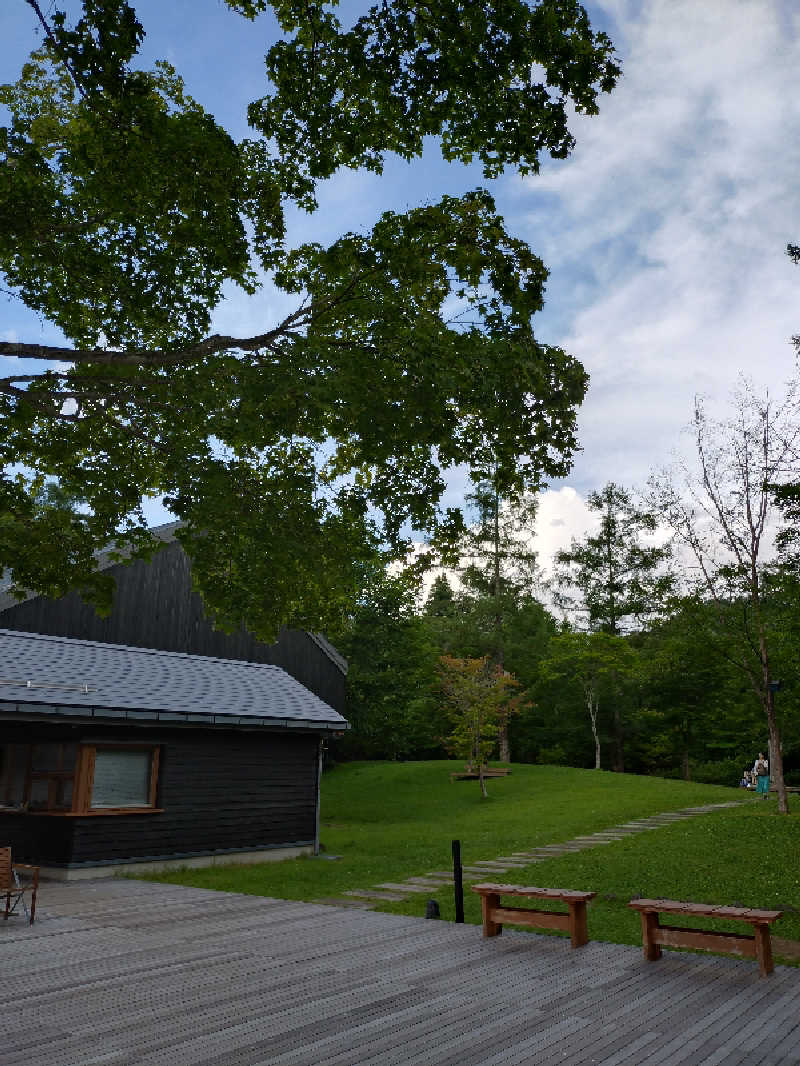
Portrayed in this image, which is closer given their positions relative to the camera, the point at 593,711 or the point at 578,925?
the point at 578,925

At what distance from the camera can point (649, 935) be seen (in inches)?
329

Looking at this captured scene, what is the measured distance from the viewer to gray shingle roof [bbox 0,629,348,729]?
14.5 meters

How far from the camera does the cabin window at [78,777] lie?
1482 centimetres

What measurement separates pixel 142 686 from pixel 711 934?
12550mm

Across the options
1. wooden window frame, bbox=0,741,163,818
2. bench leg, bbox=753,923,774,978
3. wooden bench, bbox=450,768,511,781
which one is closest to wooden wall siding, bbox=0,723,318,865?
wooden window frame, bbox=0,741,163,818

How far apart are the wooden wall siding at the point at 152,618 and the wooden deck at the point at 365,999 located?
934cm

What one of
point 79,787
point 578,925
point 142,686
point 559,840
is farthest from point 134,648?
point 578,925

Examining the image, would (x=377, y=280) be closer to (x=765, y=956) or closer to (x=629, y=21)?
(x=629, y=21)

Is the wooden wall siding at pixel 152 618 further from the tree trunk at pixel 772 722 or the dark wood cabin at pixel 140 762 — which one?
the tree trunk at pixel 772 722

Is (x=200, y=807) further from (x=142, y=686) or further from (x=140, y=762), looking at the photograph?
(x=142, y=686)

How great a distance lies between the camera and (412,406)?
8016 millimetres

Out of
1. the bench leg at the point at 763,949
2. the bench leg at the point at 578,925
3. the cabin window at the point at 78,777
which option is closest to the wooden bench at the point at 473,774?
the cabin window at the point at 78,777

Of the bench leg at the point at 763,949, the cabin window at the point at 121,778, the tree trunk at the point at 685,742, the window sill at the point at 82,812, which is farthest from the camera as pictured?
the tree trunk at the point at 685,742

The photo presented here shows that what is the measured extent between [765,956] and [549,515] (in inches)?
1545
